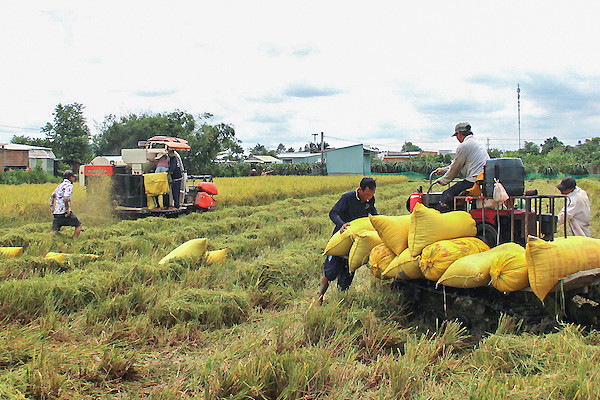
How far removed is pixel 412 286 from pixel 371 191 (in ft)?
4.03

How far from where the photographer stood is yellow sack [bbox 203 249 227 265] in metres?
7.02

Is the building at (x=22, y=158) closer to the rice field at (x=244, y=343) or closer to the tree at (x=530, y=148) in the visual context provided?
the rice field at (x=244, y=343)

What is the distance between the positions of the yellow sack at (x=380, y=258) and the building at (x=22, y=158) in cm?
4607

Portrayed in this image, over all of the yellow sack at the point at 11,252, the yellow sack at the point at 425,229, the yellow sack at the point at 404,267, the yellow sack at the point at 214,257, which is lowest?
the yellow sack at the point at 214,257

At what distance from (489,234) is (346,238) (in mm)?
1552

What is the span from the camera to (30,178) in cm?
3378

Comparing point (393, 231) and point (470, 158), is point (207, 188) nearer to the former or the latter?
point (470, 158)

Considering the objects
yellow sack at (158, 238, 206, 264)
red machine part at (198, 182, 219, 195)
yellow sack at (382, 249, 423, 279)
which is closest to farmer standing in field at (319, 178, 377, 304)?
yellow sack at (382, 249, 423, 279)

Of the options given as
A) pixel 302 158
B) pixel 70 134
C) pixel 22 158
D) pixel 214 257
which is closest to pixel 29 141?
pixel 22 158

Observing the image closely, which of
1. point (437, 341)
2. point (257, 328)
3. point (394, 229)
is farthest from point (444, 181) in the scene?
point (257, 328)

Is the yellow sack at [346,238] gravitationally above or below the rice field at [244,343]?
above

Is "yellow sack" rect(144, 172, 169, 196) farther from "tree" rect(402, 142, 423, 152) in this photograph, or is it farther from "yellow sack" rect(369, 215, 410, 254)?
"tree" rect(402, 142, 423, 152)

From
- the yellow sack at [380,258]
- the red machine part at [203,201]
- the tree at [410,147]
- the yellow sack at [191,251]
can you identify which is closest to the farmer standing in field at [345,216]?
the yellow sack at [380,258]

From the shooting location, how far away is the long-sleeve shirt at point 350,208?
5.87 metres
